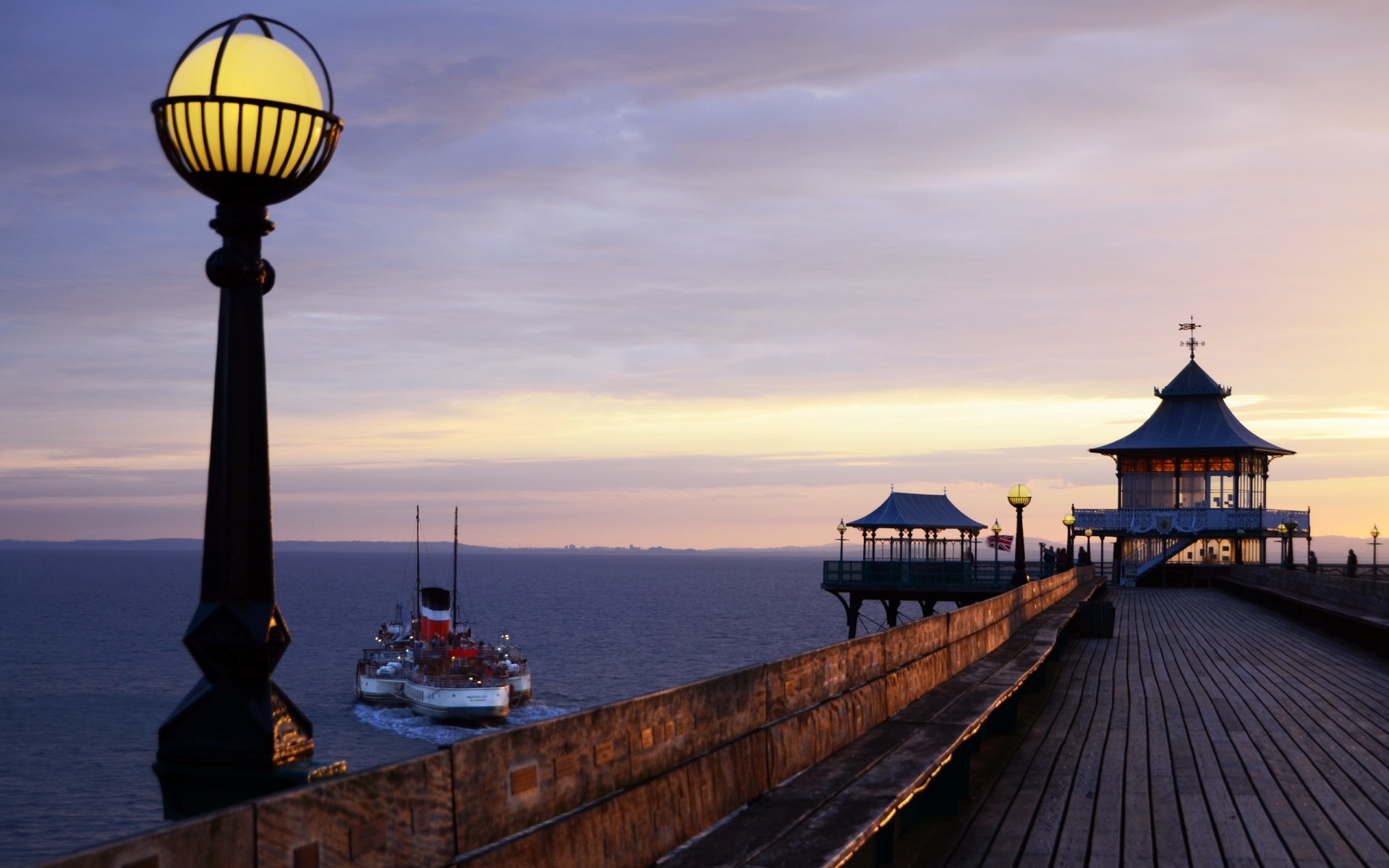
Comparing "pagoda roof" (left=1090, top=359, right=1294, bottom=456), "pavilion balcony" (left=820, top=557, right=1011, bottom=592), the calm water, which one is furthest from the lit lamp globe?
"pagoda roof" (left=1090, top=359, right=1294, bottom=456)

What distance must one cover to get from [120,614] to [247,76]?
151 m

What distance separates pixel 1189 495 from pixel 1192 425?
3703mm

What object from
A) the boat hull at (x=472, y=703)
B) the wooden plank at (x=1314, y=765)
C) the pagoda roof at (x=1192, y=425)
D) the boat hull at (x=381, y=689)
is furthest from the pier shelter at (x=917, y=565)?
the wooden plank at (x=1314, y=765)

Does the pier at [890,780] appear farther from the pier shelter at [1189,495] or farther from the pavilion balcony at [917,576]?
the pier shelter at [1189,495]

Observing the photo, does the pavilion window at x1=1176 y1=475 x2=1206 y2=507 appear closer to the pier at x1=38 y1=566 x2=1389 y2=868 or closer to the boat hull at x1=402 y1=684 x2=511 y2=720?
the boat hull at x1=402 y1=684 x2=511 y2=720

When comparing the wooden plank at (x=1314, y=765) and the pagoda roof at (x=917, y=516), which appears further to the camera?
the pagoda roof at (x=917, y=516)

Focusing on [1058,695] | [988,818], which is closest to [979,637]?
[1058,695]

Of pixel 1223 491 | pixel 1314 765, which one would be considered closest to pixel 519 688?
pixel 1223 491

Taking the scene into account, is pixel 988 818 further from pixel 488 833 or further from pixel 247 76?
pixel 247 76

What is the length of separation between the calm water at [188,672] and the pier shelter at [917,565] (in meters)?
9.25

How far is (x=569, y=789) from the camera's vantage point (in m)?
4.39

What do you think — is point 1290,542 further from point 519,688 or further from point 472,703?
point 472,703

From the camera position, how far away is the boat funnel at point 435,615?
76438 millimetres

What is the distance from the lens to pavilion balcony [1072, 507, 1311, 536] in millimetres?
62906
